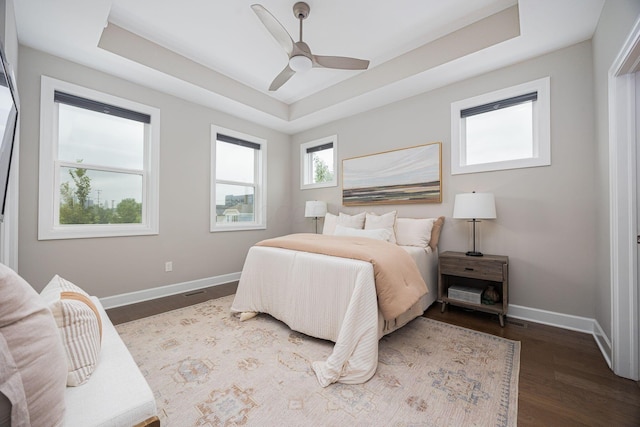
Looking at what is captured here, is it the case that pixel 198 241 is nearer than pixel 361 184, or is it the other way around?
pixel 198 241

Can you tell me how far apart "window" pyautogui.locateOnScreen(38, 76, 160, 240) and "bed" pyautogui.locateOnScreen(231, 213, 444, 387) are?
170 cm

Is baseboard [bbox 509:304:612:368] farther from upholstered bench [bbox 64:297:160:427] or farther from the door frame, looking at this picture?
upholstered bench [bbox 64:297:160:427]

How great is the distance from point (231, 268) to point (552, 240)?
3.94 meters

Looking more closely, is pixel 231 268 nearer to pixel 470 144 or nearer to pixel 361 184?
pixel 361 184

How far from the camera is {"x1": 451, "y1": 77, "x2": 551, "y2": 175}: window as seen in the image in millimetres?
2584

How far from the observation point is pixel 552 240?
2512mm

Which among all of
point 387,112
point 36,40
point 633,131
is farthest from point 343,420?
point 36,40

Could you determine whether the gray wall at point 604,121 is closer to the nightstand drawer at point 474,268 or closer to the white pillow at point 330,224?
the nightstand drawer at point 474,268

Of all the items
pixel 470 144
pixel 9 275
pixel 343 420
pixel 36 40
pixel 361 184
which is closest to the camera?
pixel 9 275

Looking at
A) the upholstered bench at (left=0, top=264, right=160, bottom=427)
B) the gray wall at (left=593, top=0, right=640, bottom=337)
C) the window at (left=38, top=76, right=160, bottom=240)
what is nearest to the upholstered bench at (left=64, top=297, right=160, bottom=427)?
the upholstered bench at (left=0, top=264, right=160, bottom=427)

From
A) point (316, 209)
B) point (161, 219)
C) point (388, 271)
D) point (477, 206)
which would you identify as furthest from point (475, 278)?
point (161, 219)

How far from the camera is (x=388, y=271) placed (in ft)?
6.28

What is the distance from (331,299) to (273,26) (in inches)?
85.0

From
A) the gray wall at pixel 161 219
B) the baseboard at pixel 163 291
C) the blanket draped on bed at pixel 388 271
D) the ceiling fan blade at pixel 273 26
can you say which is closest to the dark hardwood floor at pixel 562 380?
the baseboard at pixel 163 291
